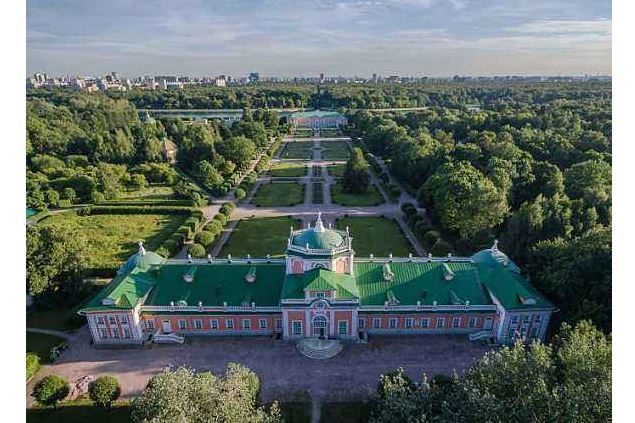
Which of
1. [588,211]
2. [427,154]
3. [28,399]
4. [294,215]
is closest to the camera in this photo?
[28,399]

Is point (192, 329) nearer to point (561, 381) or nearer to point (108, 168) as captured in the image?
point (561, 381)

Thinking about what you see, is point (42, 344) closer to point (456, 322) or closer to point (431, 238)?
point (456, 322)

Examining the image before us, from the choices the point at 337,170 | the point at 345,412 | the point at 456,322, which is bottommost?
the point at 345,412

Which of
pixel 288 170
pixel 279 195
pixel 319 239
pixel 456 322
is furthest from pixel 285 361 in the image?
pixel 288 170

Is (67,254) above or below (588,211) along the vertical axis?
below

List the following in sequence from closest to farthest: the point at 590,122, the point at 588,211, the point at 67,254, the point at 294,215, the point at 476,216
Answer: the point at 67,254 < the point at 588,211 < the point at 476,216 < the point at 294,215 < the point at 590,122

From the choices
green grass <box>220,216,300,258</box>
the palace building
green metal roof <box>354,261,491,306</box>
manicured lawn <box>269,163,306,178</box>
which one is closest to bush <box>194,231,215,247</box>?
green grass <box>220,216,300,258</box>

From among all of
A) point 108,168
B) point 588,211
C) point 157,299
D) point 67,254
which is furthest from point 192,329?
point 108,168
